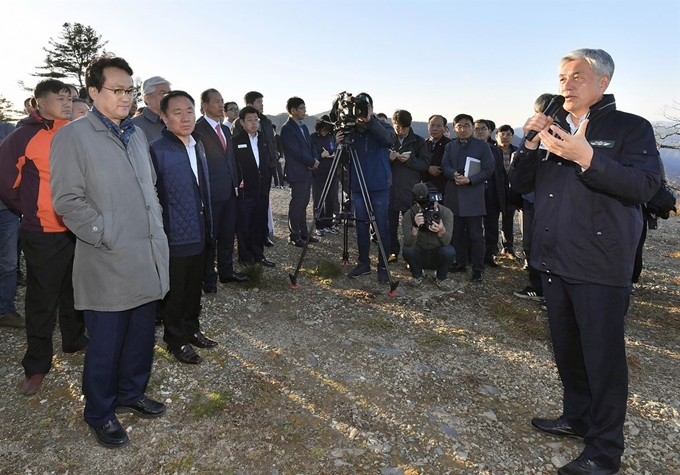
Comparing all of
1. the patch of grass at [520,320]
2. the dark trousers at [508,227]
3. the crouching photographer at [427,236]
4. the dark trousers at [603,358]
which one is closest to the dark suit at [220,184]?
the crouching photographer at [427,236]

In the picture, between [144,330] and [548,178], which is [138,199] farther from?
[548,178]

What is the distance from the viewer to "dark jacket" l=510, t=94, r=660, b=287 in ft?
7.05

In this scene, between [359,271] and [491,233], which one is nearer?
[359,271]

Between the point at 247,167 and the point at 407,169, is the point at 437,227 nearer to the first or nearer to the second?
the point at 407,169

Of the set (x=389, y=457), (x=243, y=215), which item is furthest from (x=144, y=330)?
→ (x=243, y=215)

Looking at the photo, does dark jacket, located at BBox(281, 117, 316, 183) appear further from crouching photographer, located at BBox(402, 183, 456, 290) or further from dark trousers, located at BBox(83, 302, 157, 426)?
dark trousers, located at BBox(83, 302, 157, 426)

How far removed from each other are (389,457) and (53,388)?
9.03 ft

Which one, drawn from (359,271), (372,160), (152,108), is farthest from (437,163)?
(152,108)

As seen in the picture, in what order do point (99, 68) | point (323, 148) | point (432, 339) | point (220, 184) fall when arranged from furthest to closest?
1. point (323, 148)
2. point (220, 184)
3. point (432, 339)
4. point (99, 68)

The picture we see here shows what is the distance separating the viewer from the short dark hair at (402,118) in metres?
6.52

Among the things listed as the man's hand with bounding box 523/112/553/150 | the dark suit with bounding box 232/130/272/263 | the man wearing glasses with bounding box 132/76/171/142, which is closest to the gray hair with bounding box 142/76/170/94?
the man wearing glasses with bounding box 132/76/171/142

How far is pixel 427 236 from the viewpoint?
19.4ft

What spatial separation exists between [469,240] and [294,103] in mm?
4078

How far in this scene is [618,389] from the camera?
2430 mm
